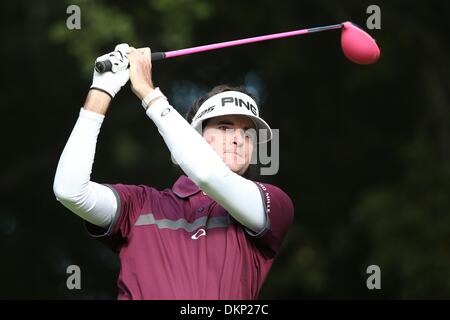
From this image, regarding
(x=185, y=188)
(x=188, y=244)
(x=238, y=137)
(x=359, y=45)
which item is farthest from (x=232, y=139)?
(x=359, y=45)

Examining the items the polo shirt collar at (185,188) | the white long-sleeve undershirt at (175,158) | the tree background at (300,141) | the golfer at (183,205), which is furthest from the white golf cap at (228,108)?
the tree background at (300,141)

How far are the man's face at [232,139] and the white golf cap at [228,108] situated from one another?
1.4 inches

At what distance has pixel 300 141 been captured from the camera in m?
13.2

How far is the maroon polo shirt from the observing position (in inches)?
172

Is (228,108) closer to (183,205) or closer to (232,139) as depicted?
(232,139)

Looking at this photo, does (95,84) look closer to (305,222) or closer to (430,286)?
(430,286)

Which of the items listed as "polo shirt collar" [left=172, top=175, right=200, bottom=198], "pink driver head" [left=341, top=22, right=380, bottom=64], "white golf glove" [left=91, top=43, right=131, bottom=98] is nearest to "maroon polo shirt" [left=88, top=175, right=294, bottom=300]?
"polo shirt collar" [left=172, top=175, right=200, bottom=198]

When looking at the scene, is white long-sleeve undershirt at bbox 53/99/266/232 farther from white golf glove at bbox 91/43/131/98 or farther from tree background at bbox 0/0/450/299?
tree background at bbox 0/0/450/299

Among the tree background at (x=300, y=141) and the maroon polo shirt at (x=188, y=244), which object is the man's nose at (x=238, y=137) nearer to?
the maroon polo shirt at (x=188, y=244)

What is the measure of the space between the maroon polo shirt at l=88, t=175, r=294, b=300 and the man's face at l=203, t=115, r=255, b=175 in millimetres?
133

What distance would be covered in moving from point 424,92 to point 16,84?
4271 millimetres

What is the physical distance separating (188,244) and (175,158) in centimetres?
31

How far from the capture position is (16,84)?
13.1m

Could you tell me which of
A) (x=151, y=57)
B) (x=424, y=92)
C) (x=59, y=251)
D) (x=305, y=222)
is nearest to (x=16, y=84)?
(x=59, y=251)
